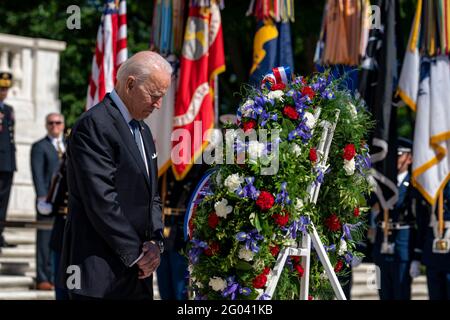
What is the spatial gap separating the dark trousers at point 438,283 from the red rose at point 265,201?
4.26 meters

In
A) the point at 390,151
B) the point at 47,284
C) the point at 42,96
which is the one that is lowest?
the point at 47,284

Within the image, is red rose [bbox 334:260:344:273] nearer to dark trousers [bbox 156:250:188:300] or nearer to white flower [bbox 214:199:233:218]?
white flower [bbox 214:199:233:218]

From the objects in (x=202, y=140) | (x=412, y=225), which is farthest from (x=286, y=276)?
(x=412, y=225)

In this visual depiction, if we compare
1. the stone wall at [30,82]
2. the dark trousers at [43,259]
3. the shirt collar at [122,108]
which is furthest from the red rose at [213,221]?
the stone wall at [30,82]

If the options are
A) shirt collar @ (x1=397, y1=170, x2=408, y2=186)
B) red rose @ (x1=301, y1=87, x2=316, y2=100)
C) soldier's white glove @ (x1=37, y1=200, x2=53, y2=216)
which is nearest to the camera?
red rose @ (x1=301, y1=87, x2=316, y2=100)

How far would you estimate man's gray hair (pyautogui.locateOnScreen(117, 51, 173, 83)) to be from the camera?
4.49m

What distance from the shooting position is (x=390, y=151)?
9.01 metres

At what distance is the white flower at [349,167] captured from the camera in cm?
523

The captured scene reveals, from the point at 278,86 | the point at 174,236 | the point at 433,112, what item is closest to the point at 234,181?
the point at 278,86

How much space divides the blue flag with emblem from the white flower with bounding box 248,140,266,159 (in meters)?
4.33

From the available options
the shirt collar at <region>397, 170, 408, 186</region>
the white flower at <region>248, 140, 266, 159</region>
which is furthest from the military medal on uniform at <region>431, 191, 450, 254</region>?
the white flower at <region>248, 140, 266, 159</region>

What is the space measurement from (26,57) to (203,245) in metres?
10.1

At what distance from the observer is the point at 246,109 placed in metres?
5.11
